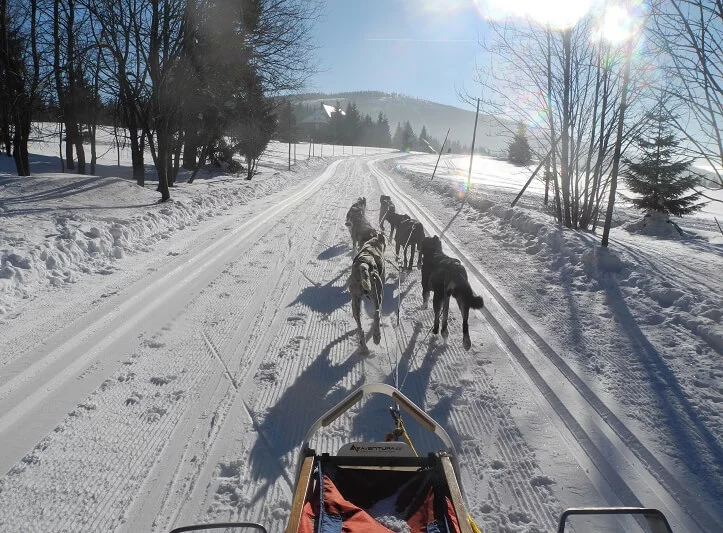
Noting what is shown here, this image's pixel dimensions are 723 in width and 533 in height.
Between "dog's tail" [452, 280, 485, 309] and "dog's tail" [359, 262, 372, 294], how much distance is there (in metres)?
1.04

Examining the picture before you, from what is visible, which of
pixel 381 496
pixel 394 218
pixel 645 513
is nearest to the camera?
pixel 645 513

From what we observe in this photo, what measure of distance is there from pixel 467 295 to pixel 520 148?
10896 millimetres

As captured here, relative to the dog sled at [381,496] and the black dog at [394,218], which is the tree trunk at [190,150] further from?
the dog sled at [381,496]

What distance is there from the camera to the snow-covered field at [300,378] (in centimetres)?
302

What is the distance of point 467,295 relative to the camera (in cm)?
530

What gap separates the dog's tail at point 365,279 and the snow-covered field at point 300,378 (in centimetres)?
68

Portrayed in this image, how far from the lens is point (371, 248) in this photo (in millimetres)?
6449

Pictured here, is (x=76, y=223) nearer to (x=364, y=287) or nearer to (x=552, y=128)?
(x=364, y=287)

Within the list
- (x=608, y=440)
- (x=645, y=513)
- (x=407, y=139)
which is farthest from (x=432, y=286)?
(x=407, y=139)

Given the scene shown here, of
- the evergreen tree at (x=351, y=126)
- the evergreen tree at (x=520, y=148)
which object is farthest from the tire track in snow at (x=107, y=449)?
the evergreen tree at (x=351, y=126)

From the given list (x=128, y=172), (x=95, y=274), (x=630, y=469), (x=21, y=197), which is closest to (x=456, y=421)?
(x=630, y=469)

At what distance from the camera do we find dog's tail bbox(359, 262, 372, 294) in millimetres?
Answer: 5254

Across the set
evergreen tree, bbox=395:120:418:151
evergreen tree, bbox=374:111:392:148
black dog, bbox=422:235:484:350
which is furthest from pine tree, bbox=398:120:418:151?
black dog, bbox=422:235:484:350

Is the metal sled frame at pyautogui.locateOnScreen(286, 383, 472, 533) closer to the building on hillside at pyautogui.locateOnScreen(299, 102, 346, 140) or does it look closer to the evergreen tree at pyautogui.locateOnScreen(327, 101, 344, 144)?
the evergreen tree at pyautogui.locateOnScreen(327, 101, 344, 144)
